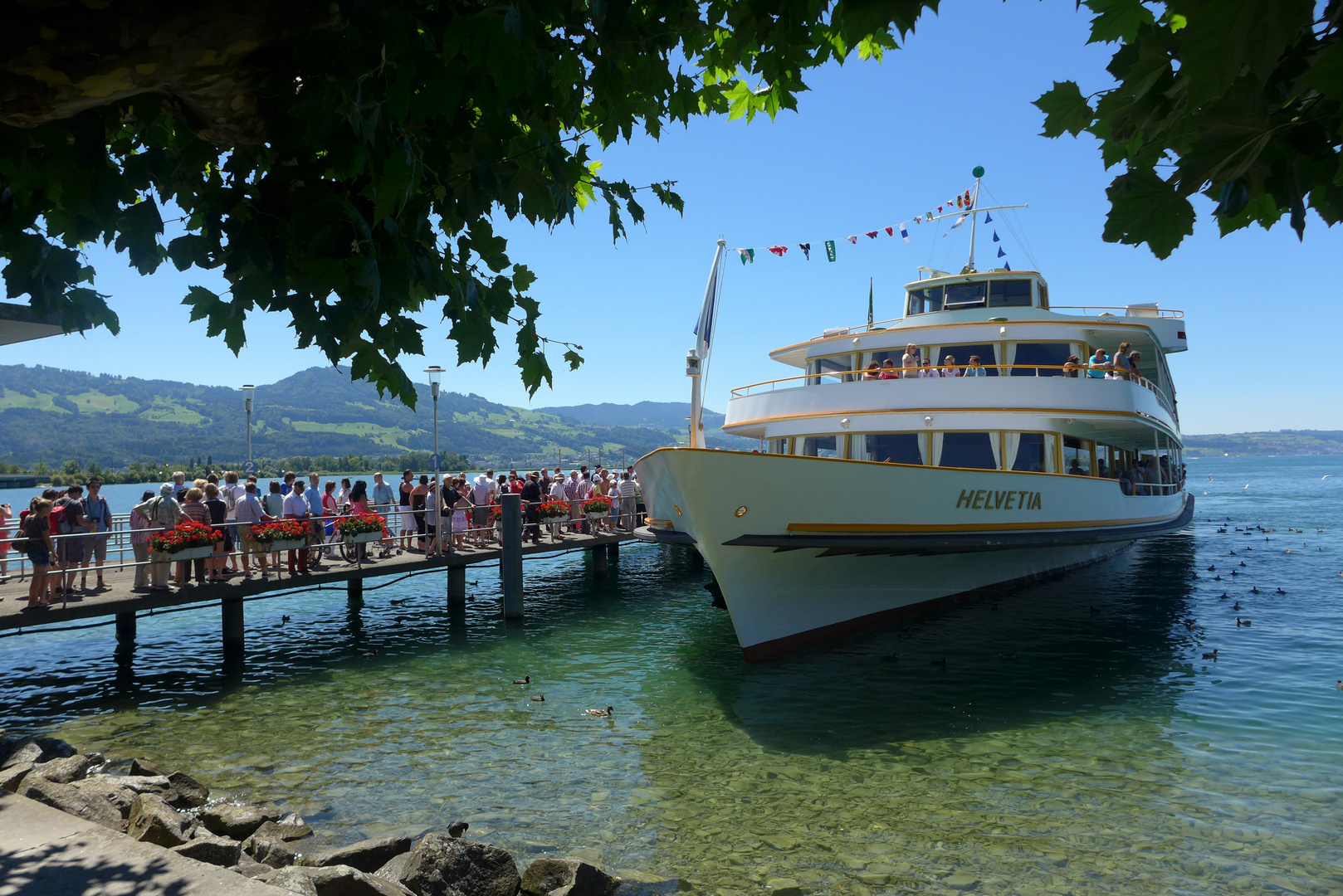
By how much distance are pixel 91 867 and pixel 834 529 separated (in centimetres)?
903

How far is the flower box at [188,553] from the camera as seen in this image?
39.3ft

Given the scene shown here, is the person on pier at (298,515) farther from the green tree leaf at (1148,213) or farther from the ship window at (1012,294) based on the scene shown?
the ship window at (1012,294)

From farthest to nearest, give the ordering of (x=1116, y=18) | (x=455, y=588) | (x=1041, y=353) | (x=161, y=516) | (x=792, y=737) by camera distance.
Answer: (x=455, y=588) < (x=1041, y=353) < (x=161, y=516) < (x=792, y=737) < (x=1116, y=18)

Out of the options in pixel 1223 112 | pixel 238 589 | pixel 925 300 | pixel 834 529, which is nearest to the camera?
pixel 1223 112

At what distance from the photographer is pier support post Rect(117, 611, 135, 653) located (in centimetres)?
1390

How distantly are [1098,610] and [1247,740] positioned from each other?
21.8ft

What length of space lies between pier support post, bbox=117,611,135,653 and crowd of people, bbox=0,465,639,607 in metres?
0.88

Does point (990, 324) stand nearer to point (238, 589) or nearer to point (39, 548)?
point (238, 589)

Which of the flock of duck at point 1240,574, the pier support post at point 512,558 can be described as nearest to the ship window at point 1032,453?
the flock of duck at point 1240,574

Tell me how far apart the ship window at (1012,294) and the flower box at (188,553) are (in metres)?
16.2

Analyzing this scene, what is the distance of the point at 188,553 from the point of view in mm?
12180

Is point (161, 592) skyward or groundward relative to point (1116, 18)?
groundward

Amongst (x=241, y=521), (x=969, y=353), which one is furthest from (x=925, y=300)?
(x=241, y=521)

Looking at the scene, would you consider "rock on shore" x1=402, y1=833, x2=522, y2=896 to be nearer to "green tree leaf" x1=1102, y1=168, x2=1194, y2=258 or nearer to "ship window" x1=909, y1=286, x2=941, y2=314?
"green tree leaf" x1=1102, y1=168, x2=1194, y2=258
